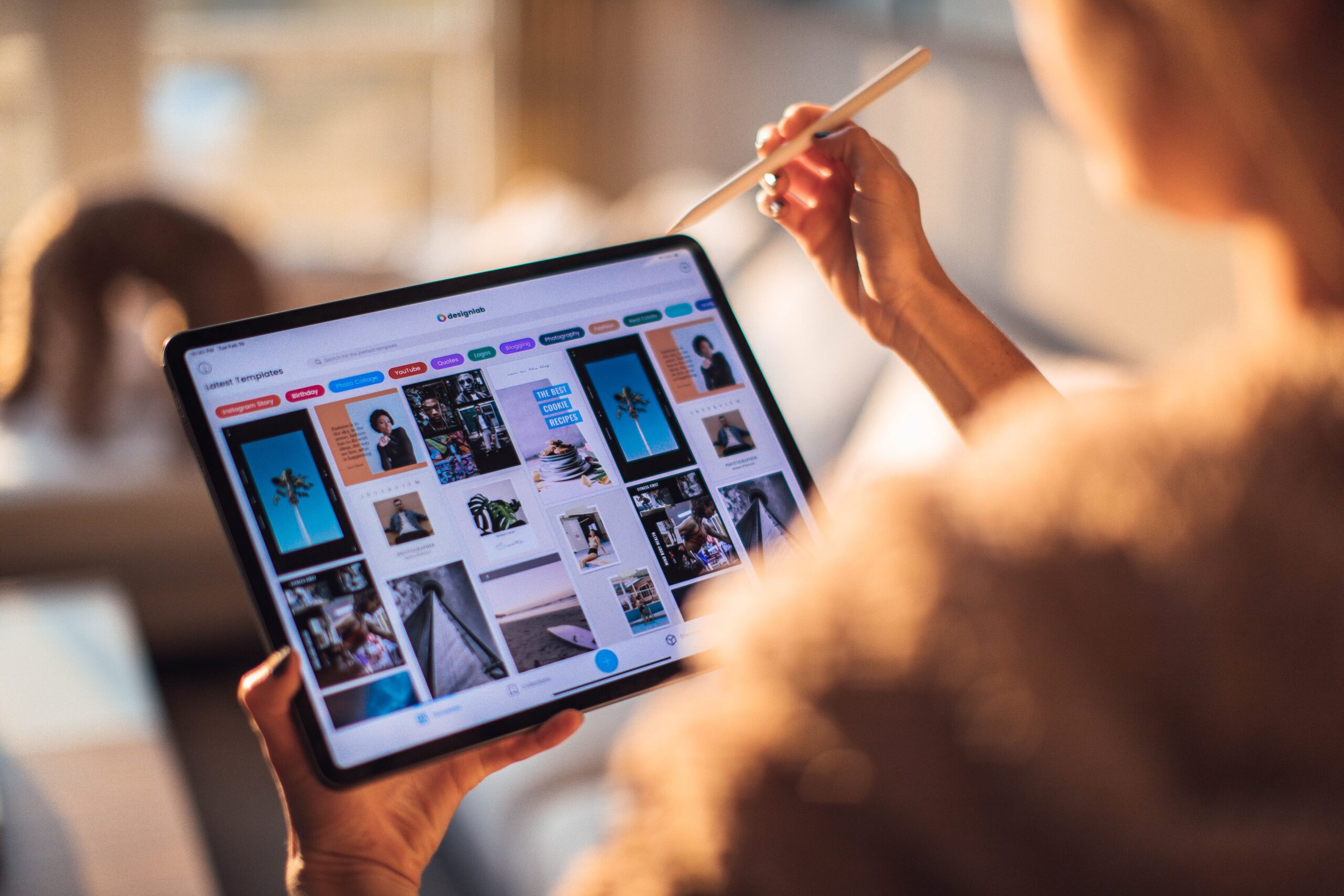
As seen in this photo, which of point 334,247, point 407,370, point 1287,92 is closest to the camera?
point 1287,92

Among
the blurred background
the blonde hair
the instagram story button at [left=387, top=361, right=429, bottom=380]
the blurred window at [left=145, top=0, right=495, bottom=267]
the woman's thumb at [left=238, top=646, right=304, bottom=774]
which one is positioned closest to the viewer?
the blonde hair

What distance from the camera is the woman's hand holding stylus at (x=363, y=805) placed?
2.05ft

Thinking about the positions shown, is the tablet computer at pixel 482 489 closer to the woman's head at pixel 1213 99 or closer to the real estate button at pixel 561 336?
the real estate button at pixel 561 336

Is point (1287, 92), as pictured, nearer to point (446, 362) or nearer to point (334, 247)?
point (446, 362)

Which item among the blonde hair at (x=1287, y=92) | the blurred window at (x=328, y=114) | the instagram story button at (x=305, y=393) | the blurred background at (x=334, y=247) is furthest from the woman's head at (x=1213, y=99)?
the blurred window at (x=328, y=114)

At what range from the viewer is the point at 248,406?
0.67 meters

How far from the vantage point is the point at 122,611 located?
1.91m

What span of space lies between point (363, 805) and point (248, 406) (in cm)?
26

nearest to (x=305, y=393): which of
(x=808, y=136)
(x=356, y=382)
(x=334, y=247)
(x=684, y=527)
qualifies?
(x=356, y=382)

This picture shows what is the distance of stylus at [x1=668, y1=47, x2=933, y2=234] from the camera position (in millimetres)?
735

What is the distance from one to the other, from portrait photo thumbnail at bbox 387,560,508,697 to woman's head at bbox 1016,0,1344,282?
42cm

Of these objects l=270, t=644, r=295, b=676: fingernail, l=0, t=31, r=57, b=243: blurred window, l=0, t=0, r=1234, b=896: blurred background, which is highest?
l=0, t=31, r=57, b=243: blurred window

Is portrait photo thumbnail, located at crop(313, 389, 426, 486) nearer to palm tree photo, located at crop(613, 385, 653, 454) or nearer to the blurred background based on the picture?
palm tree photo, located at crop(613, 385, 653, 454)

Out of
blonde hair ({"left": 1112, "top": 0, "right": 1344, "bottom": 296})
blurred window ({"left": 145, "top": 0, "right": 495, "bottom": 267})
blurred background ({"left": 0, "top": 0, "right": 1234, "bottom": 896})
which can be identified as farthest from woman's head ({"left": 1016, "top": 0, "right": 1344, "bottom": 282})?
blurred window ({"left": 145, "top": 0, "right": 495, "bottom": 267})
